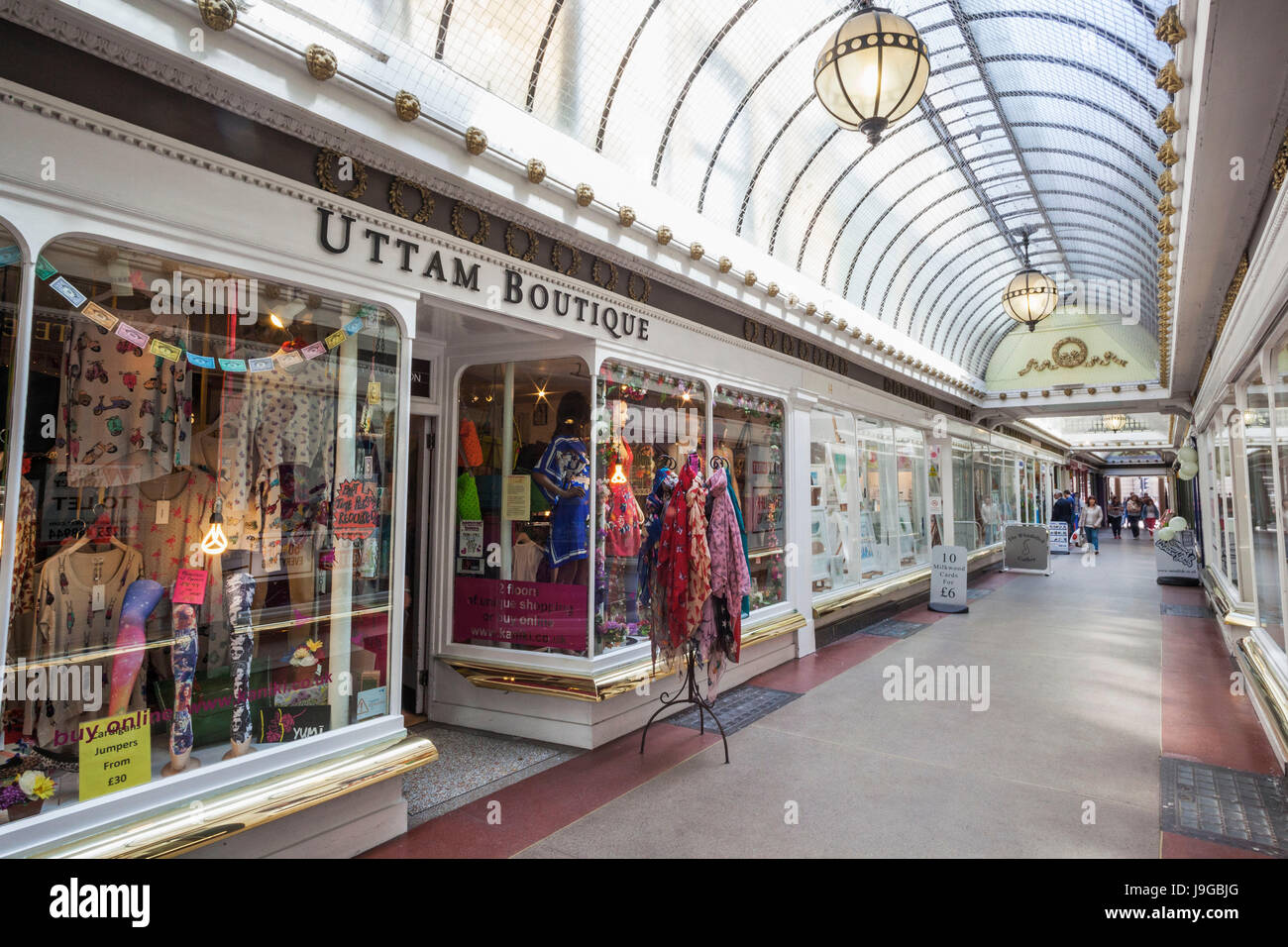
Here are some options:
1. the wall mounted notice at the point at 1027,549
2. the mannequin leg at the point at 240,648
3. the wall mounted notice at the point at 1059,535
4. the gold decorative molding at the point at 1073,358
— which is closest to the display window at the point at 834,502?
the mannequin leg at the point at 240,648

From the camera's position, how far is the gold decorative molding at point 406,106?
10.3 ft

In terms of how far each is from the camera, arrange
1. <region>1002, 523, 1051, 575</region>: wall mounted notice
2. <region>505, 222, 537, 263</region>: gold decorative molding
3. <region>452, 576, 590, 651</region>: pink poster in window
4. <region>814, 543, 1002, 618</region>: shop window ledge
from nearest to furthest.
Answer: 1. <region>505, 222, 537, 263</region>: gold decorative molding
2. <region>452, 576, 590, 651</region>: pink poster in window
3. <region>814, 543, 1002, 618</region>: shop window ledge
4. <region>1002, 523, 1051, 575</region>: wall mounted notice

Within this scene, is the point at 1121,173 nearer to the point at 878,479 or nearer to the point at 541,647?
the point at 878,479

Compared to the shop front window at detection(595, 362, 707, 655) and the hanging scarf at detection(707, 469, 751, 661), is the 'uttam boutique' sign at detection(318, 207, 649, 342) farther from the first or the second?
the hanging scarf at detection(707, 469, 751, 661)

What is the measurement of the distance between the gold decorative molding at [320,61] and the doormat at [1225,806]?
16.7 feet

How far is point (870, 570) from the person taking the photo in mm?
8898

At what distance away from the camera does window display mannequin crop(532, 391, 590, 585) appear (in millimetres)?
4688

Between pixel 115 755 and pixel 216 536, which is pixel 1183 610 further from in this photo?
pixel 115 755

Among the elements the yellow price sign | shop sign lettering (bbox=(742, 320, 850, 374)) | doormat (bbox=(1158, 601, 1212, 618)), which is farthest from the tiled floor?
shop sign lettering (bbox=(742, 320, 850, 374))

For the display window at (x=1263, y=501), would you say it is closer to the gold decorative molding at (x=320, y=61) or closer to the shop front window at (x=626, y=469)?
the shop front window at (x=626, y=469)

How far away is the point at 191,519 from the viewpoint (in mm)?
3053

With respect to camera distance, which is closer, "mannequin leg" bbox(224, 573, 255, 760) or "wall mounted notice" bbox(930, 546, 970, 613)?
"mannequin leg" bbox(224, 573, 255, 760)

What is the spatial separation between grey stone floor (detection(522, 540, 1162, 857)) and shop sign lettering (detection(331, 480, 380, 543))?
5.62ft
